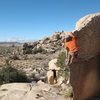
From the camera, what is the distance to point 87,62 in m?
13.2

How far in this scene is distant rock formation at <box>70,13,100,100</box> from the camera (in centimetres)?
1271

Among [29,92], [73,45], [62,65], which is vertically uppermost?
[73,45]

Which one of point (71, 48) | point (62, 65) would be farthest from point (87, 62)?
point (62, 65)

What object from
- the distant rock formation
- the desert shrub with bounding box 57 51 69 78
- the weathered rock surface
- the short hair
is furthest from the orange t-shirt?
the desert shrub with bounding box 57 51 69 78

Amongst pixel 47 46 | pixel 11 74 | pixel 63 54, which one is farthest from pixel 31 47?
pixel 63 54

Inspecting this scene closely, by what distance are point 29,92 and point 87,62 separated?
4.50 meters

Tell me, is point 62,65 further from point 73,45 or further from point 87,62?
point 73,45

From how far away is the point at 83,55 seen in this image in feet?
42.1

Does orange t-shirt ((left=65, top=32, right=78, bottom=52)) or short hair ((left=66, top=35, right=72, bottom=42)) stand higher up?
short hair ((left=66, top=35, right=72, bottom=42))

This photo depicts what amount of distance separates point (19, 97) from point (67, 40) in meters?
4.77

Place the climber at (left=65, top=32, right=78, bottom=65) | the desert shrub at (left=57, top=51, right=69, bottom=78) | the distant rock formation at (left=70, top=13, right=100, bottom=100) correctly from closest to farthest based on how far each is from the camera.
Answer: the climber at (left=65, top=32, right=78, bottom=65) → the distant rock formation at (left=70, top=13, right=100, bottom=100) → the desert shrub at (left=57, top=51, right=69, bottom=78)

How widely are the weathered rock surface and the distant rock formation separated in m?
2.15

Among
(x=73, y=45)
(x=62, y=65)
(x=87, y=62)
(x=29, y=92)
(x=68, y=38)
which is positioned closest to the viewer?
(x=73, y=45)

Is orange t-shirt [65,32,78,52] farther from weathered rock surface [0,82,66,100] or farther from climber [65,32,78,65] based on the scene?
weathered rock surface [0,82,66,100]
